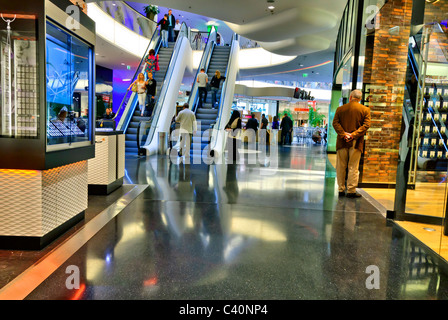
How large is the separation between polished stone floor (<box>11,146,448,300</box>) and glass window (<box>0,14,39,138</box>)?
1.13 m

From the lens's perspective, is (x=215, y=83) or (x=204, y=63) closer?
(x=215, y=83)

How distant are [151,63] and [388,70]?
8294 mm

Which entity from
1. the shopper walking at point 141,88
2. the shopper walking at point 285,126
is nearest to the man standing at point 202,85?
the shopper walking at point 141,88

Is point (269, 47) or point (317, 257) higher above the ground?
point (269, 47)

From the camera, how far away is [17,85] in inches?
109

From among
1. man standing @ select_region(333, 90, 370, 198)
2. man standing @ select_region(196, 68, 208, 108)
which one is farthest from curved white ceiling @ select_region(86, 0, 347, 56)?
man standing @ select_region(333, 90, 370, 198)

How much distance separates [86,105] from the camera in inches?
149

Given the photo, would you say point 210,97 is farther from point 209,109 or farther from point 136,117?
point 136,117

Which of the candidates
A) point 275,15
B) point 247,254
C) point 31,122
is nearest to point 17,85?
point 31,122

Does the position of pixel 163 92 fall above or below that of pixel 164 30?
below

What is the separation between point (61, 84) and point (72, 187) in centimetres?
100

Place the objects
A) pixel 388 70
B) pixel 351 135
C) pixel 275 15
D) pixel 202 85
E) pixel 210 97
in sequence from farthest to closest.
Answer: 1. pixel 210 97
2. pixel 202 85
3. pixel 275 15
4. pixel 388 70
5. pixel 351 135
